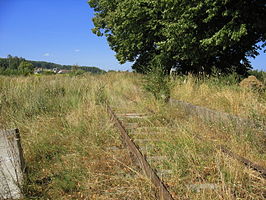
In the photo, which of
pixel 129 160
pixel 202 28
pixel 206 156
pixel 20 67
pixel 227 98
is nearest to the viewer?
pixel 206 156

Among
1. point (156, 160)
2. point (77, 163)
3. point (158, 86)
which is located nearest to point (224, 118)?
point (156, 160)

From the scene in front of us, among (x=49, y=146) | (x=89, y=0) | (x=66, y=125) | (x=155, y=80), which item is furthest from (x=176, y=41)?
(x=89, y=0)

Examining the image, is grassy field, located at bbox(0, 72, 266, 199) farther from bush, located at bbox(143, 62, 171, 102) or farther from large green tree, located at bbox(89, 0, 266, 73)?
large green tree, located at bbox(89, 0, 266, 73)

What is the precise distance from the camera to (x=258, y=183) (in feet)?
7.27

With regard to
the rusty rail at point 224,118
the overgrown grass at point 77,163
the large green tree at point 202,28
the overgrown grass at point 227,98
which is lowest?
the overgrown grass at point 77,163

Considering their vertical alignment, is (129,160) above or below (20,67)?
below

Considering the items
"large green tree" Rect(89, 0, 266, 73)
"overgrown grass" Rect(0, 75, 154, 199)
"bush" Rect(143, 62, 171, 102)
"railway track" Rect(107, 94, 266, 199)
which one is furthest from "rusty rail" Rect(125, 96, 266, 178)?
"large green tree" Rect(89, 0, 266, 73)

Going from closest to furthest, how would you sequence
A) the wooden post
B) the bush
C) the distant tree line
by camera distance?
the wooden post
the bush
the distant tree line

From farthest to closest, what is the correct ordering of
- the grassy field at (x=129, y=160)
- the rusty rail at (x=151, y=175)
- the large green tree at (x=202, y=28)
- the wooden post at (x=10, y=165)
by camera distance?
the large green tree at (x=202, y=28), the wooden post at (x=10, y=165), the grassy field at (x=129, y=160), the rusty rail at (x=151, y=175)

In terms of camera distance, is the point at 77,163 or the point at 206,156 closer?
the point at 206,156

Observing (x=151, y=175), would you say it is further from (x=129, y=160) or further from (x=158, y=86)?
(x=158, y=86)

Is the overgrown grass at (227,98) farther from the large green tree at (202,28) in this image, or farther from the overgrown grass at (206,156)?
the large green tree at (202,28)

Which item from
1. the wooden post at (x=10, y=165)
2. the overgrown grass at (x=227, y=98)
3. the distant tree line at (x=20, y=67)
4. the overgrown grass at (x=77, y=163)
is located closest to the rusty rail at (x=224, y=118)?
the overgrown grass at (x=227, y=98)

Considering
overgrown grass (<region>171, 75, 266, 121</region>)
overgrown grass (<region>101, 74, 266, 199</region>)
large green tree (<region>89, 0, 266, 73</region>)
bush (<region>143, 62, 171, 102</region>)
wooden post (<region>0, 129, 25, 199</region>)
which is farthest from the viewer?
large green tree (<region>89, 0, 266, 73</region>)
